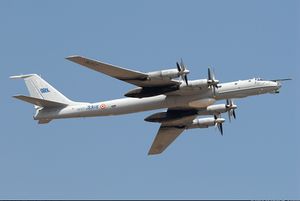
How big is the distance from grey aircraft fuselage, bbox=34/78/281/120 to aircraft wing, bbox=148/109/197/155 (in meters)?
4.04

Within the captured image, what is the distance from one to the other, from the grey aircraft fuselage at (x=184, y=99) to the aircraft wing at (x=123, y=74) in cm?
148

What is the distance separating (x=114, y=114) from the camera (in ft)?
152

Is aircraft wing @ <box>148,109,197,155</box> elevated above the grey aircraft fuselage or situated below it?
below

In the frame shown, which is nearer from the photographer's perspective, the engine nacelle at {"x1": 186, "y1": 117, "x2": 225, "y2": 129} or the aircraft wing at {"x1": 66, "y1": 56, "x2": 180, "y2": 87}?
the aircraft wing at {"x1": 66, "y1": 56, "x2": 180, "y2": 87}

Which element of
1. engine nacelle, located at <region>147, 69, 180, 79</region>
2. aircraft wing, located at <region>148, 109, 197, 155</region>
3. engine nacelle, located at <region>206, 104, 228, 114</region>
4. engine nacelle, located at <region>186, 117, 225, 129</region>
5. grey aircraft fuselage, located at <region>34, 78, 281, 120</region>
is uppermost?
engine nacelle, located at <region>147, 69, 180, 79</region>

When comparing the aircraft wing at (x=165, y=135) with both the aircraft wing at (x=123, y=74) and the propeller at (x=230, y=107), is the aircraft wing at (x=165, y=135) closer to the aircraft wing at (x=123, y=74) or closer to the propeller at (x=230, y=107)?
the propeller at (x=230, y=107)

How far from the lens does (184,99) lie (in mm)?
45156

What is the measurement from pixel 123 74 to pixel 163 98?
377cm

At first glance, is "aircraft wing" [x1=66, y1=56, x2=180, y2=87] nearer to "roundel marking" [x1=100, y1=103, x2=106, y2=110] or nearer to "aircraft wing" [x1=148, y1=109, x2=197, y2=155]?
"roundel marking" [x1=100, y1=103, x2=106, y2=110]

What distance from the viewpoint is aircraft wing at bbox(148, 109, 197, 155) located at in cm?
5016

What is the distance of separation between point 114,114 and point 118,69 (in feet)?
15.8

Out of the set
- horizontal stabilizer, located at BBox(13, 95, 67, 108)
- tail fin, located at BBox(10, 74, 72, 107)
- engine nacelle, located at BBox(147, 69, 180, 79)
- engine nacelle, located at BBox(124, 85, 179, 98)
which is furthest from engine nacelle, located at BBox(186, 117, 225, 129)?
tail fin, located at BBox(10, 74, 72, 107)

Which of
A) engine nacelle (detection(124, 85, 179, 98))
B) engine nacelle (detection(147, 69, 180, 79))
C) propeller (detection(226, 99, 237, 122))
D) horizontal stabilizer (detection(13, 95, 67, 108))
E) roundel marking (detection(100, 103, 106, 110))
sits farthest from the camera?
propeller (detection(226, 99, 237, 122))

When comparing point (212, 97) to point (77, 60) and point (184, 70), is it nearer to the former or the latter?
point (184, 70)
